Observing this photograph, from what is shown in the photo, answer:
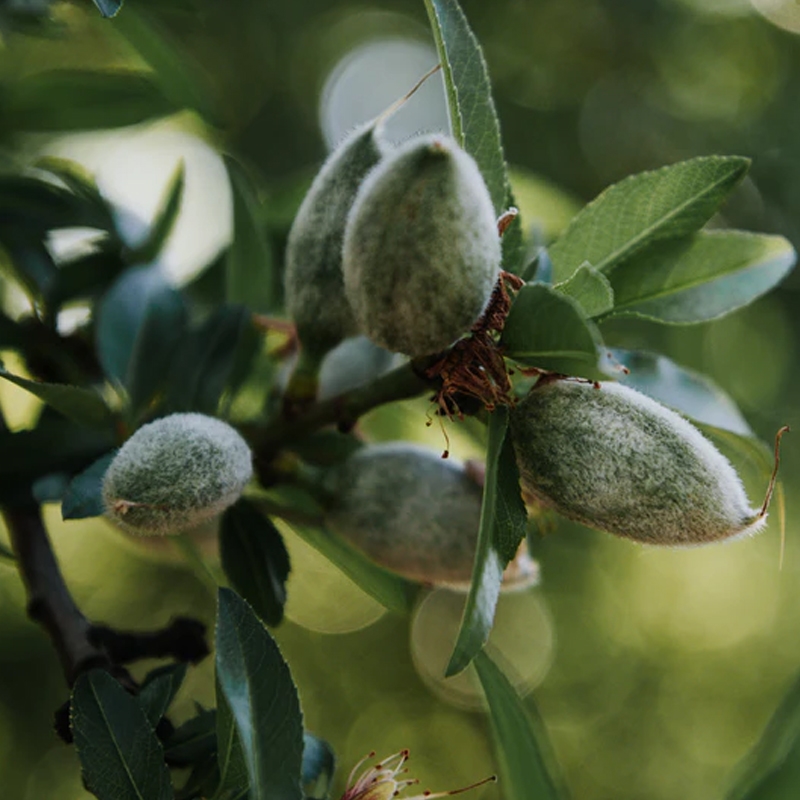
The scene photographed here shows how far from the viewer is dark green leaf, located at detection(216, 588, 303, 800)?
0.72 m

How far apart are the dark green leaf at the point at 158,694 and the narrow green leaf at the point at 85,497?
6.1 inches

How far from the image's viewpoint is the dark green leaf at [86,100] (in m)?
1.28

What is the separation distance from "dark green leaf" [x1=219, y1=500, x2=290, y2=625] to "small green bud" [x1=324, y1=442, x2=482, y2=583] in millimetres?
73

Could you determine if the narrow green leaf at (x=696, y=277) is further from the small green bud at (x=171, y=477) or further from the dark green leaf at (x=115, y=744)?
the dark green leaf at (x=115, y=744)

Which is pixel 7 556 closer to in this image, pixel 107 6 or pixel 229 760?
pixel 229 760

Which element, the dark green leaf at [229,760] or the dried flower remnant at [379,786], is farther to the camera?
the dried flower remnant at [379,786]

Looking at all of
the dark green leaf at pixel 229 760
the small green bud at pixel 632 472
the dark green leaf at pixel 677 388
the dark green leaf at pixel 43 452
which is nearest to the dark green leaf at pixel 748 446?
the dark green leaf at pixel 677 388

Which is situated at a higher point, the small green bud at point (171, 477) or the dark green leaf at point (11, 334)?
the small green bud at point (171, 477)

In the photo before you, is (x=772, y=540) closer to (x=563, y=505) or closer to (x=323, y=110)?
(x=323, y=110)

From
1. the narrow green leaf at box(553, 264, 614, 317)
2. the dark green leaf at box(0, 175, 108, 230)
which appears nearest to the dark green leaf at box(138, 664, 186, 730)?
the narrow green leaf at box(553, 264, 614, 317)

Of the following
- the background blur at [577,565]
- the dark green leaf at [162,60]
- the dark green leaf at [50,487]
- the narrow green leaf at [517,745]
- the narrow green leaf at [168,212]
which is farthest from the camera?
the background blur at [577,565]

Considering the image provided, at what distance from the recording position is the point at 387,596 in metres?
1.05

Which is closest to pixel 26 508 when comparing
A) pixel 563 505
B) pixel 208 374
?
pixel 208 374

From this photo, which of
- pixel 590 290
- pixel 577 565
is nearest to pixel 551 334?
pixel 590 290
